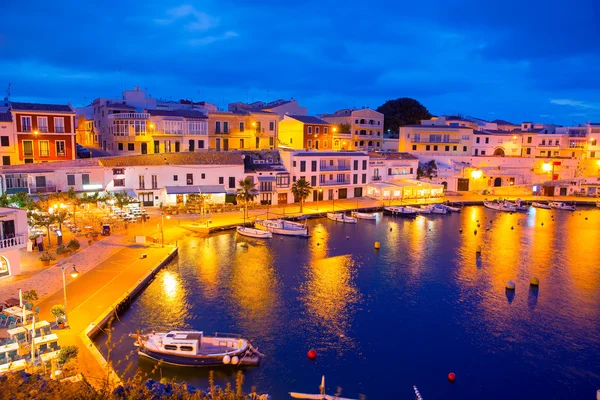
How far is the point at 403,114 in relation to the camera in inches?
4181

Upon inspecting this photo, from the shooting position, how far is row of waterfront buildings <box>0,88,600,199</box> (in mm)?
48406

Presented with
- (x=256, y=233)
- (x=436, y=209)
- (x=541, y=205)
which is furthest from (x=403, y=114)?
(x=256, y=233)

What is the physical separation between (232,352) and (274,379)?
91.8 inches

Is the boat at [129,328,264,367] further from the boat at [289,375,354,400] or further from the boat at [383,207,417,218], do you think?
the boat at [383,207,417,218]

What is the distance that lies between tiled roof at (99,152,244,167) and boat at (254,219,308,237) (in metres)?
11.4

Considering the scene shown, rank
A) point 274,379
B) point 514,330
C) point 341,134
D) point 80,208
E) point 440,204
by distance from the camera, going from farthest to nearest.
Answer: point 341,134, point 440,204, point 80,208, point 514,330, point 274,379

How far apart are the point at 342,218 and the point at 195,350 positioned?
1304 inches

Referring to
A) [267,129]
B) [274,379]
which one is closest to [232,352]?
[274,379]

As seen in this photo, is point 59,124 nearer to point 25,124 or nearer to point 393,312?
point 25,124

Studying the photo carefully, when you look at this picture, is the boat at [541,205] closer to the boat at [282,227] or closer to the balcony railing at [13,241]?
the boat at [282,227]

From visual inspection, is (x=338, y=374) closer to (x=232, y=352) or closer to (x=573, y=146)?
(x=232, y=352)

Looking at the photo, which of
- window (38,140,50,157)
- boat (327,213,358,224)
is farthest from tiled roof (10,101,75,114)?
boat (327,213,358,224)

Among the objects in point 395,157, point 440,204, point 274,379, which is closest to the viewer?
point 274,379

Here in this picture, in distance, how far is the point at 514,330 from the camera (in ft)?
83.6
